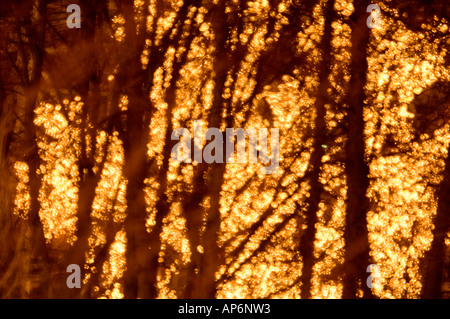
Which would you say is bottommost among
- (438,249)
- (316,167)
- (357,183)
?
(438,249)

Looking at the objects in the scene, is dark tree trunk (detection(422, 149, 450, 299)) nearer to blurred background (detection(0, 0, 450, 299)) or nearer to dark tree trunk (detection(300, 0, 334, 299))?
blurred background (detection(0, 0, 450, 299))

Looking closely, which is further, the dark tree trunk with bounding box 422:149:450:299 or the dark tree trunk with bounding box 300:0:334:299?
the dark tree trunk with bounding box 422:149:450:299

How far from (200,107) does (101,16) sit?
63.7 inches

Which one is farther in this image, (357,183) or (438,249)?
(438,249)

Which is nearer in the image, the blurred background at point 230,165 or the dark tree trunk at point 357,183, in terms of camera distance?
the dark tree trunk at point 357,183

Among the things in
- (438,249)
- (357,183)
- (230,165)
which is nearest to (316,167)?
(357,183)

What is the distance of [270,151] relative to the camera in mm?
8703

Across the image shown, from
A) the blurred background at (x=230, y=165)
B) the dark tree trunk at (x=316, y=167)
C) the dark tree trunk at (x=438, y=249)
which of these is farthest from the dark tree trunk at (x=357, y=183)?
the dark tree trunk at (x=438, y=249)

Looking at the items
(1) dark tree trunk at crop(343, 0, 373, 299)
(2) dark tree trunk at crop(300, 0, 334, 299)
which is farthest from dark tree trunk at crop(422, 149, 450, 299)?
(2) dark tree trunk at crop(300, 0, 334, 299)

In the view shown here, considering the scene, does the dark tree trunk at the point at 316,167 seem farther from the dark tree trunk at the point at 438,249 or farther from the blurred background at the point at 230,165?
the dark tree trunk at the point at 438,249

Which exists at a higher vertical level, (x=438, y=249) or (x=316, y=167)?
(x=316, y=167)

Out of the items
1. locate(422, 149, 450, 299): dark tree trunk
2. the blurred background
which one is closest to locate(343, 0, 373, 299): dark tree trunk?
the blurred background

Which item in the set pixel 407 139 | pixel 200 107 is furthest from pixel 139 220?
pixel 407 139

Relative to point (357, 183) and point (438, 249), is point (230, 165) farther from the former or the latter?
point (438, 249)
